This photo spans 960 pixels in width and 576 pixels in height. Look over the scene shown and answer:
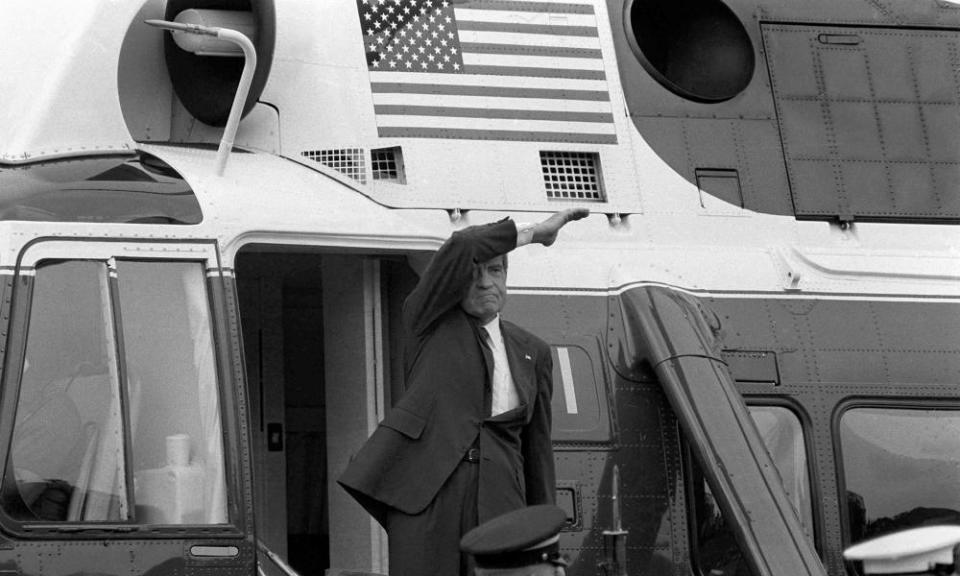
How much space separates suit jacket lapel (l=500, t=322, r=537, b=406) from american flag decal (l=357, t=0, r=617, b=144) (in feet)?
4.47

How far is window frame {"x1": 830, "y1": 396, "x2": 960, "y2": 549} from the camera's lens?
6086 mm

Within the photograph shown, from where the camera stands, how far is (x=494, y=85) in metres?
6.43

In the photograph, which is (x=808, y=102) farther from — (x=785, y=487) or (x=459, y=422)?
(x=459, y=422)

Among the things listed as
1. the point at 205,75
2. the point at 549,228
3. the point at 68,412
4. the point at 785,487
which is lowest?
the point at 785,487

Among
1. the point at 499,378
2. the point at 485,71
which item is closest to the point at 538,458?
the point at 499,378

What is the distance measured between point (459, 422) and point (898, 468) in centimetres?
219

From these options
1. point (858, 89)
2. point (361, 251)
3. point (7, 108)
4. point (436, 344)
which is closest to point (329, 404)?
point (361, 251)

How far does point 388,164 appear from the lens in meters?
6.28

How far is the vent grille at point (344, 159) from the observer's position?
6.18 metres

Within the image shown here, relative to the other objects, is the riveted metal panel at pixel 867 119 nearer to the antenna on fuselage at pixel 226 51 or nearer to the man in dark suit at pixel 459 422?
the man in dark suit at pixel 459 422

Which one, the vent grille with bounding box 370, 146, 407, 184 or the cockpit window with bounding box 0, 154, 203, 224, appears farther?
the vent grille with bounding box 370, 146, 407, 184

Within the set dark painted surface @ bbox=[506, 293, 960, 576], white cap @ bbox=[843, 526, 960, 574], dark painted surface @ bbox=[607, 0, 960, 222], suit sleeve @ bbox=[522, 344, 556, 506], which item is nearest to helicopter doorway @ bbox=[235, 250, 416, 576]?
dark painted surface @ bbox=[506, 293, 960, 576]

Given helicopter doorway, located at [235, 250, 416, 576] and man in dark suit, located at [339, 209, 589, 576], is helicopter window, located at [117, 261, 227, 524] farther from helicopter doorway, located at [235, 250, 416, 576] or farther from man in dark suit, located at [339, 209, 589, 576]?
man in dark suit, located at [339, 209, 589, 576]

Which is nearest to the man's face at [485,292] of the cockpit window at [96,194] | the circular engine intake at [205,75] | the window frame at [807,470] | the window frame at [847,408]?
the cockpit window at [96,194]
